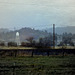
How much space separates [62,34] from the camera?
133 ft

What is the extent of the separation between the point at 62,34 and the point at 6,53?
851 inches

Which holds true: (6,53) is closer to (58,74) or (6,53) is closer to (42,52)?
(42,52)

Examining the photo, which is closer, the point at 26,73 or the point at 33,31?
the point at 26,73

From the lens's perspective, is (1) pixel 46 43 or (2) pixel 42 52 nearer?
(2) pixel 42 52

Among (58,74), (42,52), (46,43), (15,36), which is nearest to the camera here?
(58,74)

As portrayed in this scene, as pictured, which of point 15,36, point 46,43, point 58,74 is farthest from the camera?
point 15,36

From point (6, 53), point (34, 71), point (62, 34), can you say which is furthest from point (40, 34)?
point (34, 71)

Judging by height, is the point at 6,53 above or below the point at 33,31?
below

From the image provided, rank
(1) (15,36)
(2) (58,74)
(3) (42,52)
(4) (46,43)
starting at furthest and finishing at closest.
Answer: (1) (15,36) < (4) (46,43) < (3) (42,52) < (2) (58,74)

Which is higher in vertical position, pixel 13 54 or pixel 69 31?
pixel 69 31

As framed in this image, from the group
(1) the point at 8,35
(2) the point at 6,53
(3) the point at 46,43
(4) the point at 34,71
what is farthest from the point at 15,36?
(4) the point at 34,71

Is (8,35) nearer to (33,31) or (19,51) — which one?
(33,31)

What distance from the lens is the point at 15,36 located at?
39.9 metres

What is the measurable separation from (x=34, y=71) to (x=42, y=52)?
909 cm
